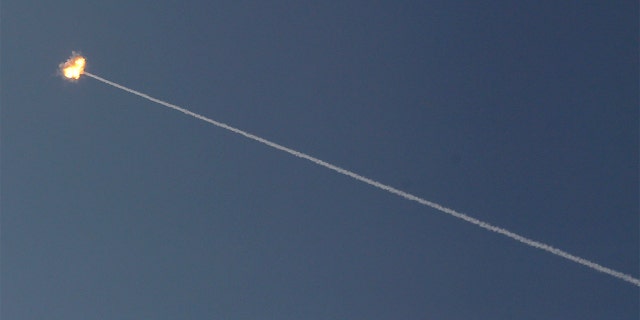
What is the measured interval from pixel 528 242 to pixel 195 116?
18.4 meters

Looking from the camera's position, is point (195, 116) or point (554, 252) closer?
point (554, 252)

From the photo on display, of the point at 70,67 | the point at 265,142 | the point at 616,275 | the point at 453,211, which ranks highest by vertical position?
the point at 70,67

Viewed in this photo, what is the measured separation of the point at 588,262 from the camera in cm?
2927

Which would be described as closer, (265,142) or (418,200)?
(418,200)

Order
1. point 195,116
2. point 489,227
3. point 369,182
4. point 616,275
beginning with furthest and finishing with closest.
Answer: point 195,116
point 369,182
point 489,227
point 616,275

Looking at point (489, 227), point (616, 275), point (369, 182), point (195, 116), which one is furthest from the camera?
point (195, 116)

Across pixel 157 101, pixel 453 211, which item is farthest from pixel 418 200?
pixel 157 101

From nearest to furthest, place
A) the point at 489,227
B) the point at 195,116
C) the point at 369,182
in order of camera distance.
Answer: the point at 489,227, the point at 369,182, the point at 195,116

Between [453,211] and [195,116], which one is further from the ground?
[195,116]

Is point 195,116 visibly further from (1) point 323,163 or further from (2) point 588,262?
(2) point 588,262

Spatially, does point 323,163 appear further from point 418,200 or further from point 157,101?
point 157,101

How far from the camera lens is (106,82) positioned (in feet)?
120

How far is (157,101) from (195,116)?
230 centimetres

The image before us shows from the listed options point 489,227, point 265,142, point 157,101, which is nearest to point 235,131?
point 265,142
